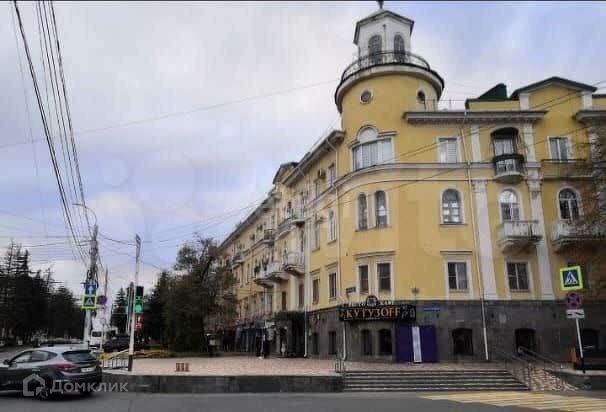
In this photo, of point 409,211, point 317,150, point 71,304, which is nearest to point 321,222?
point 317,150

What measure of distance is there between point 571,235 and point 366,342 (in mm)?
12808

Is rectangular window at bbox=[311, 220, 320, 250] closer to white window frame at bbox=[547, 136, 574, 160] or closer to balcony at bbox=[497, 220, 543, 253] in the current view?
balcony at bbox=[497, 220, 543, 253]

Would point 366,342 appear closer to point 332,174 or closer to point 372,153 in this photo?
point 372,153

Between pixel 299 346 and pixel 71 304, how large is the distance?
103 m

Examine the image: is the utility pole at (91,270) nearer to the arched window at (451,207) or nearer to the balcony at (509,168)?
the arched window at (451,207)

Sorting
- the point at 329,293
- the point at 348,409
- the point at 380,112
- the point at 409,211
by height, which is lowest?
the point at 348,409

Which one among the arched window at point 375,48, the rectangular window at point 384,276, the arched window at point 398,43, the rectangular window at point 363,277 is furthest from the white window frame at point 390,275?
the arched window at point 398,43

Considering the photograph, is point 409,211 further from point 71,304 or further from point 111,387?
point 71,304

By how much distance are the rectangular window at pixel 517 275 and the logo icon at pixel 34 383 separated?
24.1 metres

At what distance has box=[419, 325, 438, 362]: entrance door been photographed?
92.8 feet

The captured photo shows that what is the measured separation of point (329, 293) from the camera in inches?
1350

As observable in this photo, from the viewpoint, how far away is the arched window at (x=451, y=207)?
30906mm

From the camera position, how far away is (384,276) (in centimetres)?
3034

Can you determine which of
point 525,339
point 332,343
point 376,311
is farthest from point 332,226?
point 525,339
